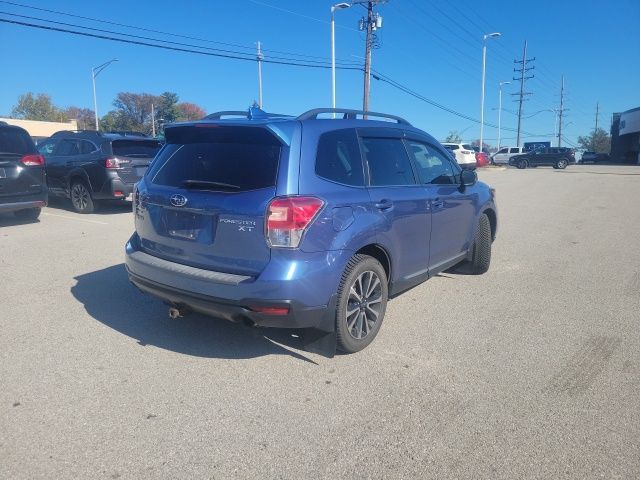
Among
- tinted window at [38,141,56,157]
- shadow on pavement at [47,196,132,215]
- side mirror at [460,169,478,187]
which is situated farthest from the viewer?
tinted window at [38,141,56,157]

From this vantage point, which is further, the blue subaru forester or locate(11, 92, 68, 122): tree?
locate(11, 92, 68, 122): tree

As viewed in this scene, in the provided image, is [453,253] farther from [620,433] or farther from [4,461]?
[4,461]

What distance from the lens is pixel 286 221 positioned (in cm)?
323

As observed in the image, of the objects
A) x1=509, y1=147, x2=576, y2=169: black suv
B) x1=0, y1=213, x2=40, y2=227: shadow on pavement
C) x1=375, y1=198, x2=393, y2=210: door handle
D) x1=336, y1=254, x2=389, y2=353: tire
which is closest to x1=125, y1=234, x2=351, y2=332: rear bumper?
x1=336, y1=254, x2=389, y2=353: tire

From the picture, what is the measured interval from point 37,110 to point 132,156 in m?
94.0

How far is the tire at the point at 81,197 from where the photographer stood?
10484mm

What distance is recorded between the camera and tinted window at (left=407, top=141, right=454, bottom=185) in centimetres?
472

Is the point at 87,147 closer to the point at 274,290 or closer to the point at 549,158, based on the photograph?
the point at 274,290

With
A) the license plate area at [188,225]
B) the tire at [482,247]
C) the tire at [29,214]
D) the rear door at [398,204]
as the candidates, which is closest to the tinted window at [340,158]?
the rear door at [398,204]

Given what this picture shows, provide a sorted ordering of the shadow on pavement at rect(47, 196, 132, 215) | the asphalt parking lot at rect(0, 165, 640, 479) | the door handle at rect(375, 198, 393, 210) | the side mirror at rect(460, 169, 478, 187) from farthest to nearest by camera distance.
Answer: the shadow on pavement at rect(47, 196, 132, 215)
the side mirror at rect(460, 169, 478, 187)
the door handle at rect(375, 198, 393, 210)
the asphalt parking lot at rect(0, 165, 640, 479)

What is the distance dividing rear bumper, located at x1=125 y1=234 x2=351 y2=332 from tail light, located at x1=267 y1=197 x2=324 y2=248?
0.28ft

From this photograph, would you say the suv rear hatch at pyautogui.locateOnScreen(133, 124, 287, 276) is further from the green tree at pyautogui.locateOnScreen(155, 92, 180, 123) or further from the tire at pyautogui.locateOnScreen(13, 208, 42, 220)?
the green tree at pyautogui.locateOnScreen(155, 92, 180, 123)

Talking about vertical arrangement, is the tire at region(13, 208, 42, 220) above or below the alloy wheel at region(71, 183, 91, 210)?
below

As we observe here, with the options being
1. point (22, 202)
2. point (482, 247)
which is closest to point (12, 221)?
point (22, 202)
